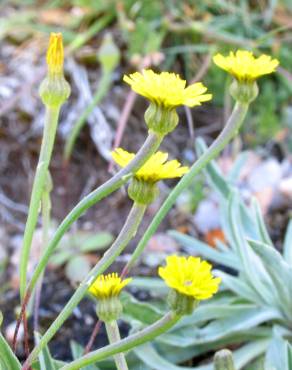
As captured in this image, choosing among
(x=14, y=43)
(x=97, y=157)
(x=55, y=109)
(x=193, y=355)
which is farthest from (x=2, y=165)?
(x=55, y=109)

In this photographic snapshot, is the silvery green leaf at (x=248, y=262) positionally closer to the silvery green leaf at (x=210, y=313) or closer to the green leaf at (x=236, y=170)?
the silvery green leaf at (x=210, y=313)

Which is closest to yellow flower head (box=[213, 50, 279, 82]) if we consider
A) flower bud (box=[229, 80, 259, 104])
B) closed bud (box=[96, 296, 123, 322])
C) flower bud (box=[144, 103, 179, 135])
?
flower bud (box=[229, 80, 259, 104])

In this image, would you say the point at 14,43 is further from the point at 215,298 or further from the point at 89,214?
the point at 215,298

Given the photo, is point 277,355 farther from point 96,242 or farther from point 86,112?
point 86,112

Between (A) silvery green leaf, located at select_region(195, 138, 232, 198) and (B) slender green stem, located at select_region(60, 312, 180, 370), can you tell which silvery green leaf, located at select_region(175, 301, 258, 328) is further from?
(B) slender green stem, located at select_region(60, 312, 180, 370)

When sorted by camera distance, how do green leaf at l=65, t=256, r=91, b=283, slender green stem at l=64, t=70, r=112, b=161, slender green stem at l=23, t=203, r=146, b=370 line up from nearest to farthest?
1. slender green stem at l=23, t=203, r=146, b=370
2. green leaf at l=65, t=256, r=91, b=283
3. slender green stem at l=64, t=70, r=112, b=161
